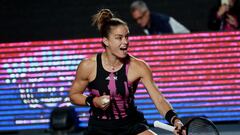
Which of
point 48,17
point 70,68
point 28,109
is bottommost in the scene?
point 28,109

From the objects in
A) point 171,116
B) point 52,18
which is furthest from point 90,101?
point 52,18

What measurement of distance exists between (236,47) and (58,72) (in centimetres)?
217

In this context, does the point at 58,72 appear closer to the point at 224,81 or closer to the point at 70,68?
the point at 70,68

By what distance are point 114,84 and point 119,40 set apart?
0.37 metres

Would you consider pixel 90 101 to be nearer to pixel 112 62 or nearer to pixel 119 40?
pixel 112 62

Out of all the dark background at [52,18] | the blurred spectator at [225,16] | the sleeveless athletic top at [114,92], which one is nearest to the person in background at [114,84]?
the sleeveless athletic top at [114,92]

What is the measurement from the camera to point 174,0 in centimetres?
898

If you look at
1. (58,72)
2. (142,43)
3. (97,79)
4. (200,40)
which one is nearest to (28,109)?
(58,72)

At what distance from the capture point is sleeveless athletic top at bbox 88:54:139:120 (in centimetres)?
504

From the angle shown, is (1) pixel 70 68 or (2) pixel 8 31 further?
(2) pixel 8 31

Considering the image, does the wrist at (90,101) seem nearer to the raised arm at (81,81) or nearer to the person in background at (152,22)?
the raised arm at (81,81)

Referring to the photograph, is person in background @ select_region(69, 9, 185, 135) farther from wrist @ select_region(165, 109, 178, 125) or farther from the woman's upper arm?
wrist @ select_region(165, 109, 178, 125)

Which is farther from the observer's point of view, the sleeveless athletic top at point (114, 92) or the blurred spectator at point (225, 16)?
the blurred spectator at point (225, 16)

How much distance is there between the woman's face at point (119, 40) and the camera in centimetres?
490
